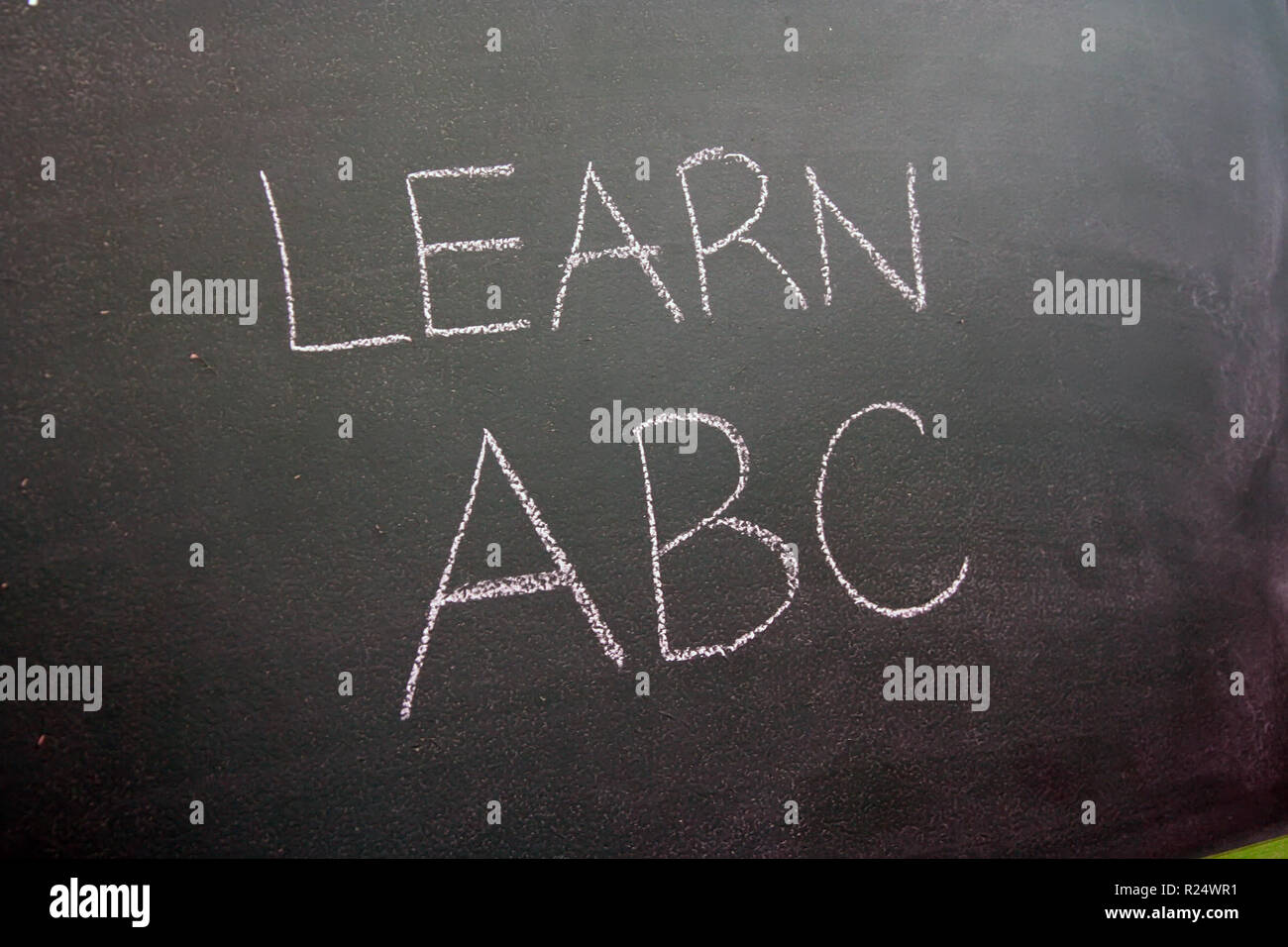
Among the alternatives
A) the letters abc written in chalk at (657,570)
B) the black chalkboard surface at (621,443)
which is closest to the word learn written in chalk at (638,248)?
the black chalkboard surface at (621,443)

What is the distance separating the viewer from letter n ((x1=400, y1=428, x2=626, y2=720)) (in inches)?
98.7

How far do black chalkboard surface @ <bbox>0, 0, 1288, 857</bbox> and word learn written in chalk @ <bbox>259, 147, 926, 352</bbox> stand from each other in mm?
15

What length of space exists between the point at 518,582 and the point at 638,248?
4.24 ft

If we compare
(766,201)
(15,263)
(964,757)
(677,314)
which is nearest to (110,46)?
(15,263)

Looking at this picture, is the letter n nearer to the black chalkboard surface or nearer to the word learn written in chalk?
the black chalkboard surface

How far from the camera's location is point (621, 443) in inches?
104

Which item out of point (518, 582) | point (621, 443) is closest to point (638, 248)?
point (621, 443)

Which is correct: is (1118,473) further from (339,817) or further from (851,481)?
(339,817)

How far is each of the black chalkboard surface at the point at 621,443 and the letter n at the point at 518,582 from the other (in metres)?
0.02

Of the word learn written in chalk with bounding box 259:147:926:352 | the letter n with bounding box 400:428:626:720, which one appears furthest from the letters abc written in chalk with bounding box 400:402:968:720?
the word learn written in chalk with bounding box 259:147:926:352

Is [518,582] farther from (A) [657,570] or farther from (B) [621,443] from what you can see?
(B) [621,443]

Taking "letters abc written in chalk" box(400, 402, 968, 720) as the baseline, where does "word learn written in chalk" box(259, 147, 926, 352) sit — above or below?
above

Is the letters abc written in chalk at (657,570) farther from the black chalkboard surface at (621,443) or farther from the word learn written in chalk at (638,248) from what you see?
the word learn written in chalk at (638,248)

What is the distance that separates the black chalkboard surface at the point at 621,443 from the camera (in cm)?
241
